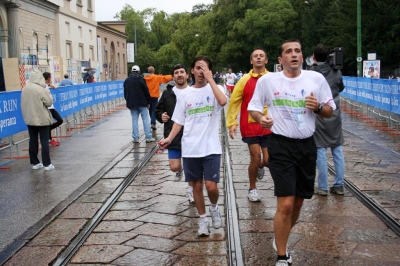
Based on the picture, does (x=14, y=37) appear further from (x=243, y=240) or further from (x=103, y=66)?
(x=243, y=240)

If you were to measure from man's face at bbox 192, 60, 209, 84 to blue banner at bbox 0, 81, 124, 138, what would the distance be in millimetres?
5435

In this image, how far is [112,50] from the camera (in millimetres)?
52562

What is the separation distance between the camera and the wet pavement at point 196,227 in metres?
4.47

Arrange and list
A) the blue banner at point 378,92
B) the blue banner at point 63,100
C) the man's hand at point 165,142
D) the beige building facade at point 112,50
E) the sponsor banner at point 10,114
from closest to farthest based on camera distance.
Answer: the man's hand at point 165,142 < the sponsor banner at point 10,114 < the blue banner at point 63,100 < the blue banner at point 378,92 < the beige building facade at point 112,50

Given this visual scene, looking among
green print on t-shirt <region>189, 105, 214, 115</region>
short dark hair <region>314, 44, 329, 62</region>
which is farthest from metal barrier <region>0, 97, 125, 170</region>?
short dark hair <region>314, 44, 329, 62</region>

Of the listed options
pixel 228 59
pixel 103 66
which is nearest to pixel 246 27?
pixel 228 59

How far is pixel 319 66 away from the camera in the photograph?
6281mm

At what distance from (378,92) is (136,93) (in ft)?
24.0

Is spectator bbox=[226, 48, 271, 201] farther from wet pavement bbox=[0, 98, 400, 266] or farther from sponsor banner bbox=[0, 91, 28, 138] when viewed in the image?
sponsor banner bbox=[0, 91, 28, 138]

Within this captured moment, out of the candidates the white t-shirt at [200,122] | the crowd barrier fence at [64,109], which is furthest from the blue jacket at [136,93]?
the white t-shirt at [200,122]

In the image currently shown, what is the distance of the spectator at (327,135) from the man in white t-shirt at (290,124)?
2.31 m

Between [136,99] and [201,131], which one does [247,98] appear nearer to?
[201,131]

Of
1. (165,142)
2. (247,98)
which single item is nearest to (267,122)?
(165,142)

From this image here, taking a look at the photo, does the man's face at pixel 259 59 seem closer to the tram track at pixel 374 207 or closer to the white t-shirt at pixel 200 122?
the white t-shirt at pixel 200 122
